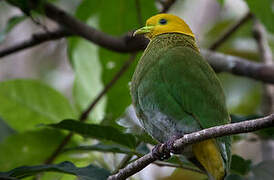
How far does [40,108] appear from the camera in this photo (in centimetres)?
349

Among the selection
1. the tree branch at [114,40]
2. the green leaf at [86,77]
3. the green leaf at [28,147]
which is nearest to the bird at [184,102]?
the tree branch at [114,40]

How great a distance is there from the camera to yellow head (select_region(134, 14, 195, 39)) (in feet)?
9.57

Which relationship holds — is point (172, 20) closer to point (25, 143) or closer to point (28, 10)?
point (28, 10)

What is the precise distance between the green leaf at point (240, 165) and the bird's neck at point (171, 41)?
0.66m

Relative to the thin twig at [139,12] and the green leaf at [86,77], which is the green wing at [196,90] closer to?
the thin twig at [139,12]

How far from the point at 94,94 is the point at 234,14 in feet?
8.99

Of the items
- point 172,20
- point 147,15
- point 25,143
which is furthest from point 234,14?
point 25,143

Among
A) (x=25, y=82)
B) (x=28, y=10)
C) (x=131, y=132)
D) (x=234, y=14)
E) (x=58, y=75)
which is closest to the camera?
(x=131, y=132)

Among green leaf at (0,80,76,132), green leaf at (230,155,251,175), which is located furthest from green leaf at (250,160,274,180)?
green leaf at (0,80,76,132)

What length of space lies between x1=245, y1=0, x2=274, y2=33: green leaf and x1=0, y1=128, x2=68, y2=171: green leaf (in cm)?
165

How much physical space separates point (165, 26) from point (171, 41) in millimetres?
210

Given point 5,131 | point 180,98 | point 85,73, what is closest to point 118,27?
point 85,73

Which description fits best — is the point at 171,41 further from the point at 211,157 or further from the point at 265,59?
the point at 265,59

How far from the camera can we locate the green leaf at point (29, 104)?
339 centimetres
